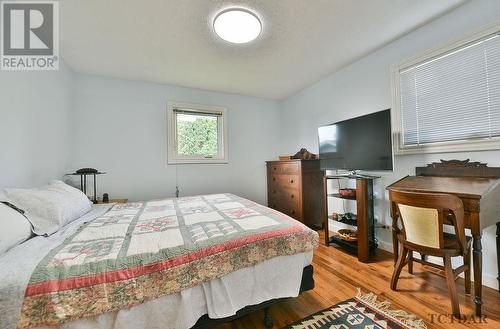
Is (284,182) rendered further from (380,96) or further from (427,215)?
(427,215)

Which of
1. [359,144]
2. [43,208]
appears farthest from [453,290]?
[43,208]

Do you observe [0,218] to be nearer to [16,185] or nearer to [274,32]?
[16,185]

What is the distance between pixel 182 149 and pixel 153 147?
0.46 meters

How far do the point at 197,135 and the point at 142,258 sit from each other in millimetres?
2826

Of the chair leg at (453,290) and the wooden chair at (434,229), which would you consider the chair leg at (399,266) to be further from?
the chair leg at (453,290)

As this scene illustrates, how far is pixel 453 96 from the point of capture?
1.86m

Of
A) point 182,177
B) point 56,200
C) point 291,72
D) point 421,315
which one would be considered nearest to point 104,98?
point 182,177

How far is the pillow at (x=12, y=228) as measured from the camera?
1011 mm

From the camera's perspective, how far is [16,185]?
5.66 ft

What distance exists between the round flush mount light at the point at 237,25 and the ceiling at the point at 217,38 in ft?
0.20

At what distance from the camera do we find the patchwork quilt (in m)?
0.85

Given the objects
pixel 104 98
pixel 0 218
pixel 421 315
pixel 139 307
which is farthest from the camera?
pixel 104 98

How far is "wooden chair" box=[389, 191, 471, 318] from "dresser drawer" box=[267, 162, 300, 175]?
1595 mm

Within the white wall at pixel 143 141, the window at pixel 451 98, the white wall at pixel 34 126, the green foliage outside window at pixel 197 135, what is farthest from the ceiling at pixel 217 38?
the green foliage outside window at pixel 197 135
